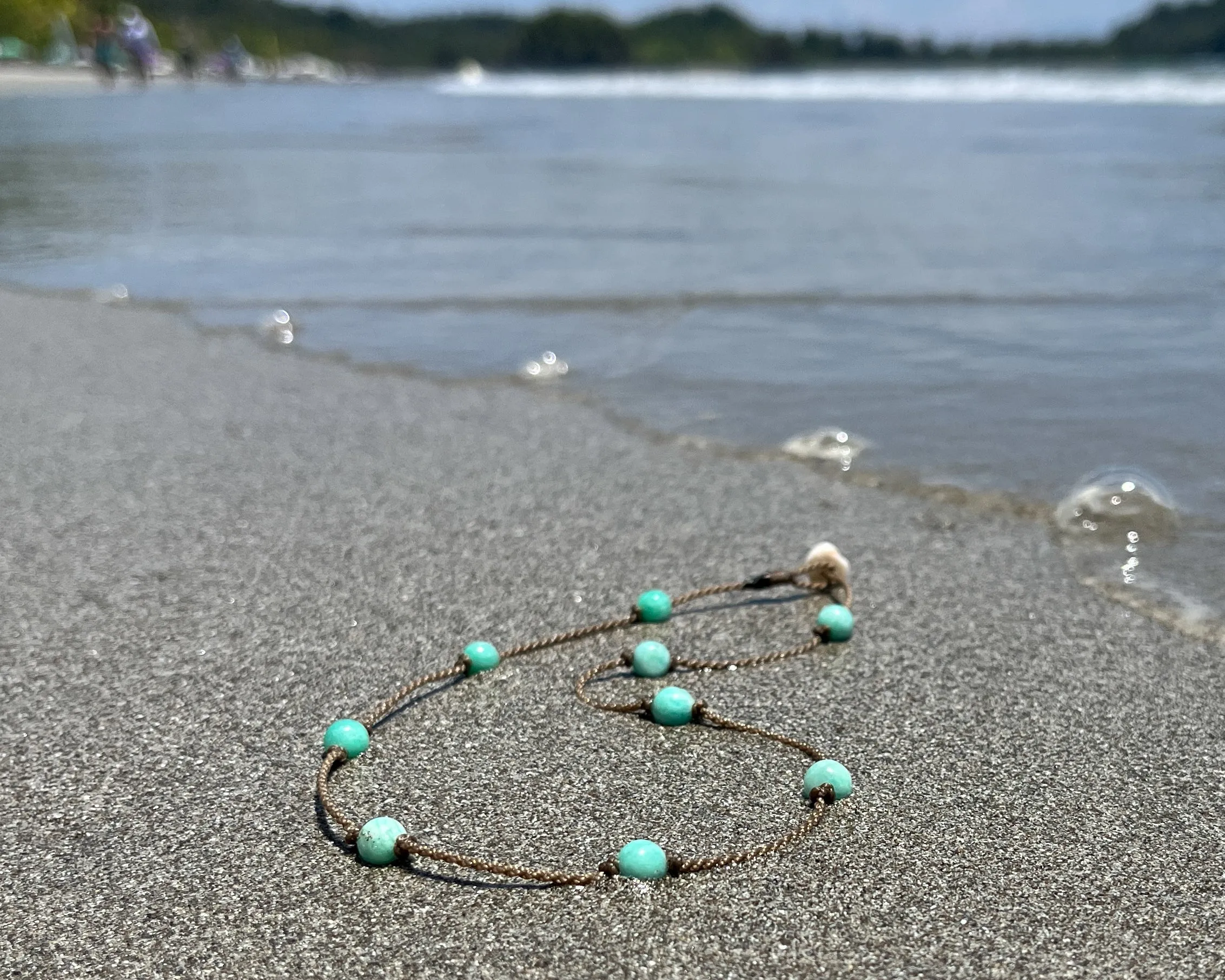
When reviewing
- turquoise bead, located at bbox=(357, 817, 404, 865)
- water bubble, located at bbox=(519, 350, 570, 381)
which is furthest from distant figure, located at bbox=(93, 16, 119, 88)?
turquoise bead, located at bbox=(357, 817, 404, 865)

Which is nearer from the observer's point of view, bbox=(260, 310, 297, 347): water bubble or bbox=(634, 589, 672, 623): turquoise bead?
bbox=(634, 589, 672, 623): turquoise bead

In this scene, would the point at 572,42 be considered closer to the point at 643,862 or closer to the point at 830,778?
the point at 830,778

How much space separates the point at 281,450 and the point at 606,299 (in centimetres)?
330

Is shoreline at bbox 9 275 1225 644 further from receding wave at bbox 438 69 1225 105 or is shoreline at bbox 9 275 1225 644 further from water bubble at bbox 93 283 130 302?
receding wave at bbox 438 69 1225 105

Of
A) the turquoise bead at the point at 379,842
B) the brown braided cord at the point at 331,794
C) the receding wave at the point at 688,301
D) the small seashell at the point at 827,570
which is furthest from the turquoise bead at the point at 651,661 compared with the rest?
the receding wave at the point at 688,301

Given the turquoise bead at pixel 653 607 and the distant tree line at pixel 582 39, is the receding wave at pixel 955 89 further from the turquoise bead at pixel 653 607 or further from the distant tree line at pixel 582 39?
the turquoise bead at pixel 653 607

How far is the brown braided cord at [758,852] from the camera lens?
7.06 ft

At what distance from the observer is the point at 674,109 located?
110 ft

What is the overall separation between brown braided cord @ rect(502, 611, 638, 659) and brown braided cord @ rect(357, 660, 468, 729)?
135 mm

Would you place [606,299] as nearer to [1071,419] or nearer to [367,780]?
[1071,419]

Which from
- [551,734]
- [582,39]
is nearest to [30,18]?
[551,734]

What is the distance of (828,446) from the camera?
459cm

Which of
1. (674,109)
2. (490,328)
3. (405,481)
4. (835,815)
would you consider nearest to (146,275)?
(490,328)

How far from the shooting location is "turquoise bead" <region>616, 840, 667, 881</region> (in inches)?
83.5
